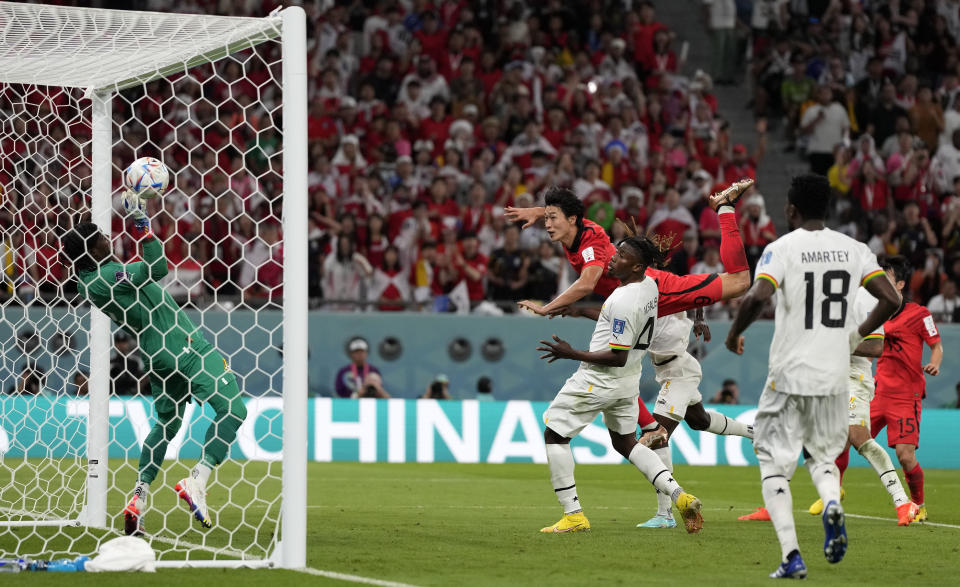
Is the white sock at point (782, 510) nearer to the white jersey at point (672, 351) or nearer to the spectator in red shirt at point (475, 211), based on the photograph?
the white jersey at point (672, 351)

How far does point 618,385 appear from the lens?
9078 millimetres

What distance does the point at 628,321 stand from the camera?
29.0ft

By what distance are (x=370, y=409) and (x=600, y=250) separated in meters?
7.23

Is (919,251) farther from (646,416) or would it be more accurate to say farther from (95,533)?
(95,533)

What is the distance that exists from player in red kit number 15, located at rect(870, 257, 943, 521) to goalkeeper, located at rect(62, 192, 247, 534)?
220 inches

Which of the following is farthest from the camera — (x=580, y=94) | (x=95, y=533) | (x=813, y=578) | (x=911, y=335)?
(x=580, y=94)

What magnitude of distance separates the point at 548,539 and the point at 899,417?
3943 mm

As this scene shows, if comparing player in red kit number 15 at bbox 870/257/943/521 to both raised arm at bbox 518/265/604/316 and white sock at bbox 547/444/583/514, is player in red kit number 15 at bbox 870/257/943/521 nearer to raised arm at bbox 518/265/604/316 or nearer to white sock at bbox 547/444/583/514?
raised arm at bbox 518/265/604/316

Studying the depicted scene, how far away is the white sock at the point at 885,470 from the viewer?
33.9ft

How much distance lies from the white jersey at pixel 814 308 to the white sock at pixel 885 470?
380 centimetres

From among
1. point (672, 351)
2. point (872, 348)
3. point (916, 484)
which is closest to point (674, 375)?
point (672, 351)

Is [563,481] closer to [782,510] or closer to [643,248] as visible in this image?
[643,248]

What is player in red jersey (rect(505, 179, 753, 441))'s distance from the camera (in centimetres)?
911

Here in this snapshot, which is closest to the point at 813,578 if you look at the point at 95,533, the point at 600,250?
the point at 600,250
